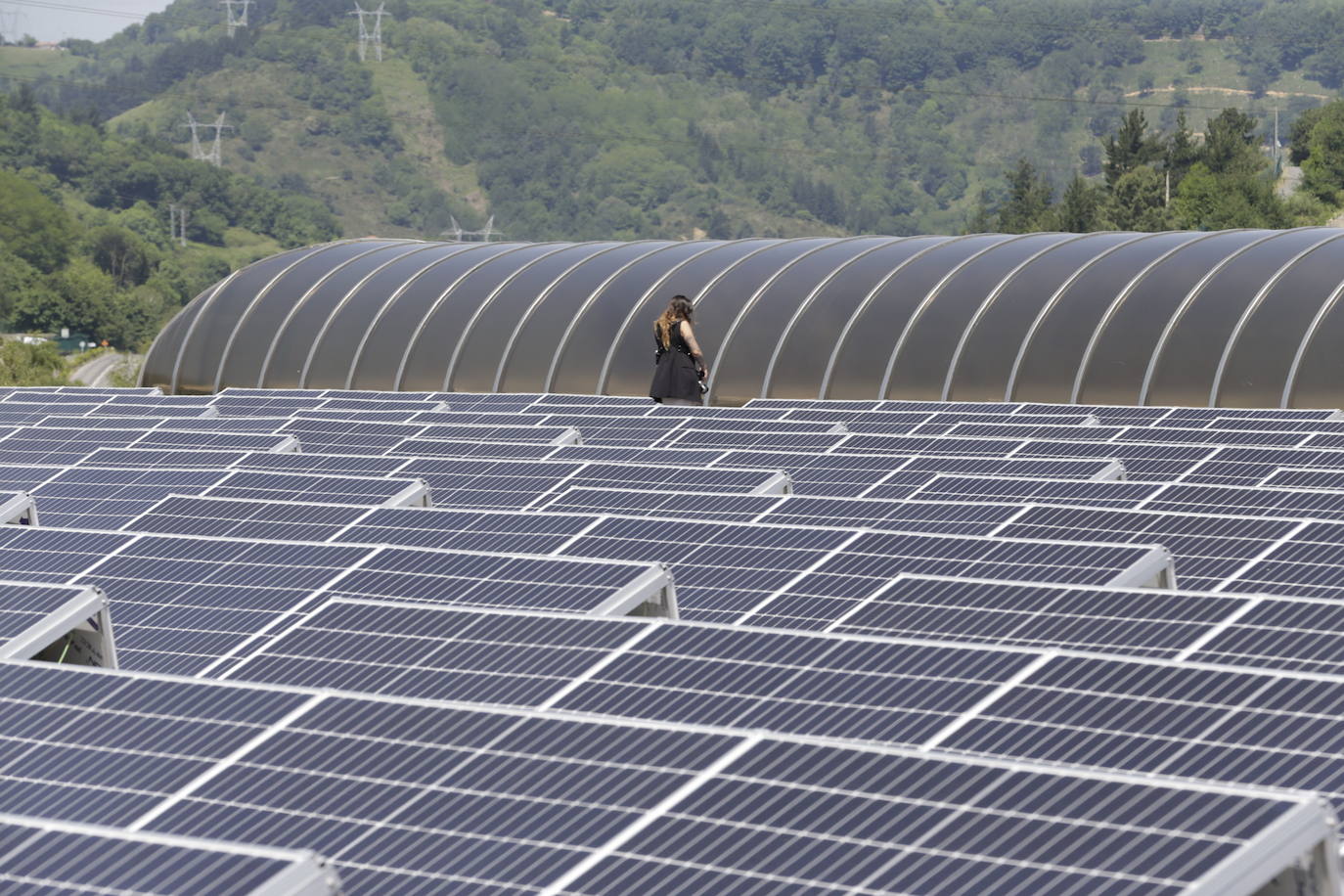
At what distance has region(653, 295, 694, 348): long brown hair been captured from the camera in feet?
84.9

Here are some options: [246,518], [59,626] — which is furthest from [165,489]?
[59,626]

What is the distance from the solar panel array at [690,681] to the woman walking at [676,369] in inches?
305

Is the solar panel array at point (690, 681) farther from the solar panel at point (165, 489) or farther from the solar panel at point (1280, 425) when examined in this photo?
the solar panel at point (1280, 425)

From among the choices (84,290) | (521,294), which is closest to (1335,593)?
(521,294)

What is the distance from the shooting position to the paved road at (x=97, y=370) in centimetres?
14062

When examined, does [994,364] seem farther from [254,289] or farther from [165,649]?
[165,649]

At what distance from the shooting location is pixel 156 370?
45438 mm

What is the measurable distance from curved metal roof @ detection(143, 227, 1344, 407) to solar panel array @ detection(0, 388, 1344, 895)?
1525 cm

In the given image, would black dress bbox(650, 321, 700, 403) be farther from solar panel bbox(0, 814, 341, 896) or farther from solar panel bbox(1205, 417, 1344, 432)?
solar panel bbox(0, 814, 341, 896)

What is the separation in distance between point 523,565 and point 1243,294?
25051mm

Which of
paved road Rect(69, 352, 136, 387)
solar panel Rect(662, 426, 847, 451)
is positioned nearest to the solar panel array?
solar panel Rect(662, 426, 847, 451)

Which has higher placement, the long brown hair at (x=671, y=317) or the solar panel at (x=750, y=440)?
the long brown hair at (x=671, y=317)

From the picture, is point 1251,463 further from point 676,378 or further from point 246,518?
point 676,378

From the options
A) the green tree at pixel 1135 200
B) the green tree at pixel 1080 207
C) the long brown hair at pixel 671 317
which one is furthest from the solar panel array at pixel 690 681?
the green tree at pixel 1080 207
